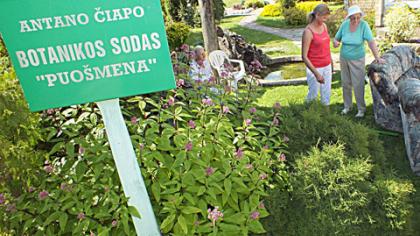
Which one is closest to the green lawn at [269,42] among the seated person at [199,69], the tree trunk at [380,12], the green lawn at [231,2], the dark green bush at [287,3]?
the tree trunk at [380,12]

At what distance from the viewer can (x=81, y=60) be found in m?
1.62

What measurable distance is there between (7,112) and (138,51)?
3.38 feet

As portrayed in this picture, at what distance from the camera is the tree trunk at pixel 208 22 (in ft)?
20.4

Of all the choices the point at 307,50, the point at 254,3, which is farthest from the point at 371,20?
the point at 254,3

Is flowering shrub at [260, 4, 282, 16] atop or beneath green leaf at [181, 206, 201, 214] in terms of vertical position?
beneath

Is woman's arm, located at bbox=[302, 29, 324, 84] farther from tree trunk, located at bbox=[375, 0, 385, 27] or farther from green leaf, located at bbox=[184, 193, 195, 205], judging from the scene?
tree trunk, located at bbox=[375, 0, 385, 27]

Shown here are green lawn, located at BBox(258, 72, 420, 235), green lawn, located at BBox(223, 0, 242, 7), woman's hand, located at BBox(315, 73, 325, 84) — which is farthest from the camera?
green lawn, located at BBox(223, 0, 242, 7)

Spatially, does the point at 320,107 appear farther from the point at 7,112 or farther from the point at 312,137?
the point at 7,112

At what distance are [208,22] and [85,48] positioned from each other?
4960 millimetres

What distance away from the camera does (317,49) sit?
452cm

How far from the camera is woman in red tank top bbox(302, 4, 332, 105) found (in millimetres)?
4344

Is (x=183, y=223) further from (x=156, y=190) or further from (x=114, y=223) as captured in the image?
(x=114, y=223)

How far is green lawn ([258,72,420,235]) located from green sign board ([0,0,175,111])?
201 cm

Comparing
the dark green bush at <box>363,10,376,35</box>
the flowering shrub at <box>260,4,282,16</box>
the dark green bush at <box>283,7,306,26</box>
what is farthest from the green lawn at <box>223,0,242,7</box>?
the dark green bush at <box>363,10,376,35</box>
